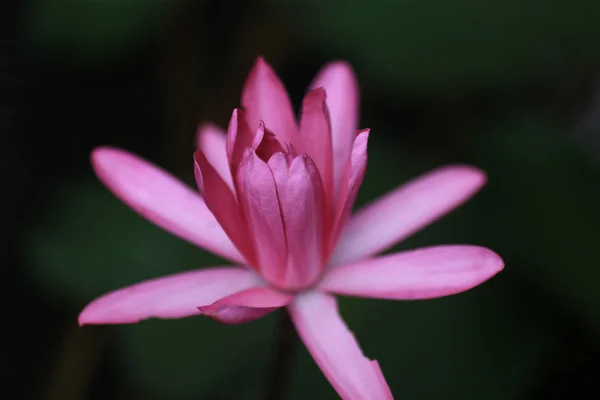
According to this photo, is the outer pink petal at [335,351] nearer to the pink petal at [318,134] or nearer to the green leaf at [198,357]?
the pink petal at [318,134]

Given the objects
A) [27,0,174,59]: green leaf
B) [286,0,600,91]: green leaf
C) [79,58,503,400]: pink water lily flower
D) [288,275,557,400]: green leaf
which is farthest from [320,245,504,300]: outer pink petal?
[27,0,174,59]: green leaf

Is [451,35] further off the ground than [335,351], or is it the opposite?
[451,35]

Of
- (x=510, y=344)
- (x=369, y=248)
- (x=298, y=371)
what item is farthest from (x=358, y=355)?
(x=510, y=344)

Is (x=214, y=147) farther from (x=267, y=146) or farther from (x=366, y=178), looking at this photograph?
(x=366, y=178)

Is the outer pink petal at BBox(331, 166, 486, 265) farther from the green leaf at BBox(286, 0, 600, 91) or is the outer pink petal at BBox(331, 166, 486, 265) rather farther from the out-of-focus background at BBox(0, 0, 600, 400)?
the green leaf at BBox(286, 0, 600, 91)

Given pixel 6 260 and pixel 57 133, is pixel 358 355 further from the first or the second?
pixel 57 133

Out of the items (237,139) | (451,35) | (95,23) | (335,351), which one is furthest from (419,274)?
(95,23)

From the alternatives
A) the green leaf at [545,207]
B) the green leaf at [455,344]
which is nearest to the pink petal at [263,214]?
the green leaf at [455,344]
